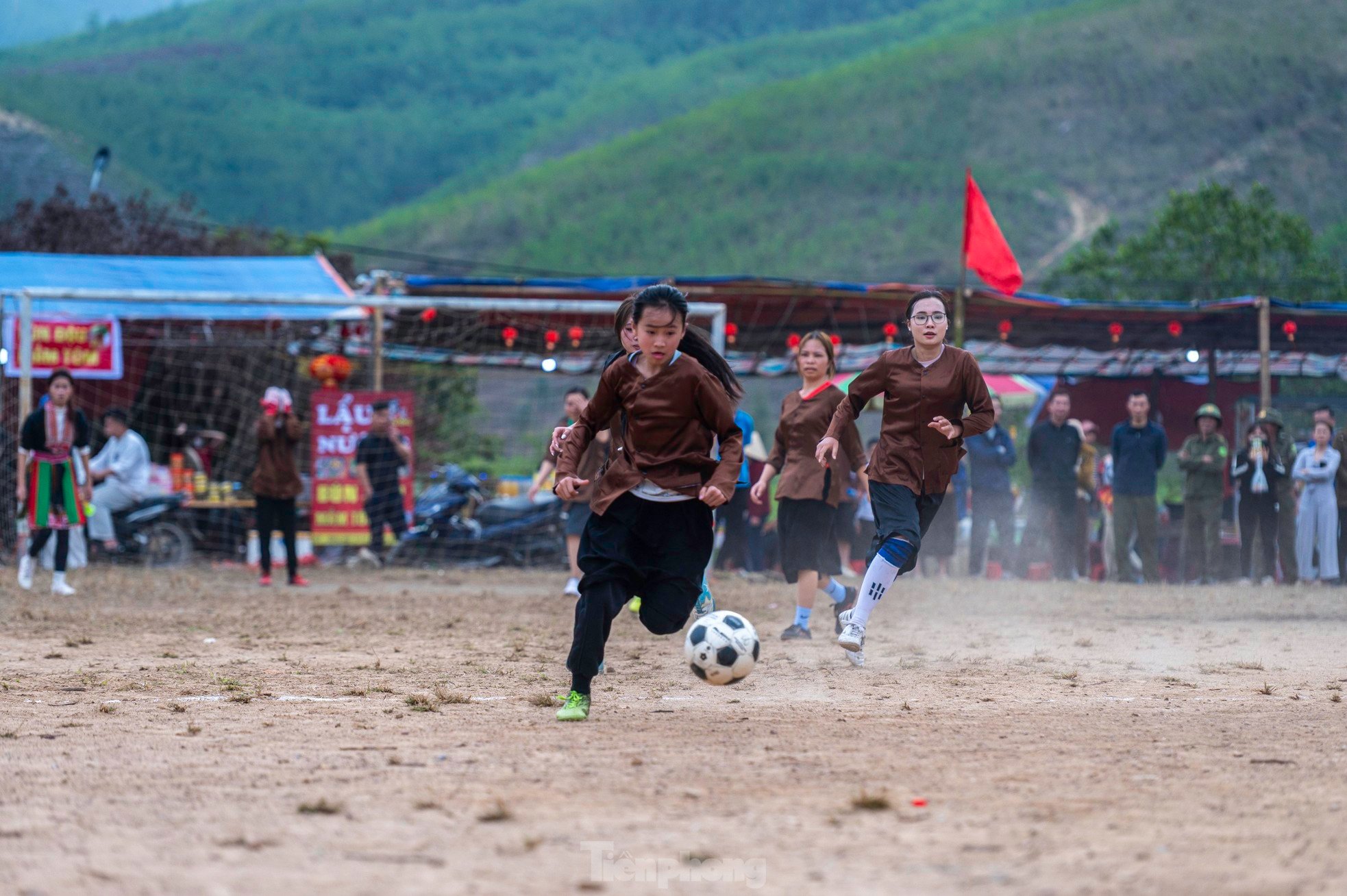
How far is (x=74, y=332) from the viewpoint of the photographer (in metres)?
16.2

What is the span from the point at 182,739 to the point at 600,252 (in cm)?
7075

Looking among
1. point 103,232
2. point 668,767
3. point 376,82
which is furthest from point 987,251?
point 376,82

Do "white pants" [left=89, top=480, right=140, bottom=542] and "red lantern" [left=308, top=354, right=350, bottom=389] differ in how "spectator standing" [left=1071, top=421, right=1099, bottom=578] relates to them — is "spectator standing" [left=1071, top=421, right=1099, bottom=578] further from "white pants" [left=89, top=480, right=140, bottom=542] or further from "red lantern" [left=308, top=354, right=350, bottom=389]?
"white pants" [left=89, top=480, right=140, bottom=542]

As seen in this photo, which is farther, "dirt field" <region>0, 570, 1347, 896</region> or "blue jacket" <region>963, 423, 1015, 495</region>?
"blue jacket" <region>963, 423, 1015, 495</region>

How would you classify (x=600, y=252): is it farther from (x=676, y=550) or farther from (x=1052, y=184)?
(x=676, y=550)

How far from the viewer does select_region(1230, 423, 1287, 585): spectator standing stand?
50.5ft

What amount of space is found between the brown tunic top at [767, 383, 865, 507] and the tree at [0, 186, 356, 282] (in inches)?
642

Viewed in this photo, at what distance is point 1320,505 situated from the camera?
15.1m

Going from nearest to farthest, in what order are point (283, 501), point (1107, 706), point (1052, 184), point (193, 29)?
point (1107, 706) < point (283, 501) < point (1052, 184) < point (193, 29)

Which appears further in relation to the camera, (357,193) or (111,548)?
(357,193)

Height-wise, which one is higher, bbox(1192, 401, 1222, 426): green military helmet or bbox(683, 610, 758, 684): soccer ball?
bbox(1192, 401, 1222, 426): green military helmet

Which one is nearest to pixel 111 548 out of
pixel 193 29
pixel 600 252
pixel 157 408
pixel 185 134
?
pixel 157 408

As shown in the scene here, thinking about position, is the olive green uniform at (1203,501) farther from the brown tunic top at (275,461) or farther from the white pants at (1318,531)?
the brown tunic top at (275,461)

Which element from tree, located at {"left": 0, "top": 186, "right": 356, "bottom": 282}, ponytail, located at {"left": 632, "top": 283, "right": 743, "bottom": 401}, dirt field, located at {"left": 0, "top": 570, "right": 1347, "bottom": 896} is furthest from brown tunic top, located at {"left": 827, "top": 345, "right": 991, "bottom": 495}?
tree, located at {"left": 0, "top": 186, "right": 356, "bottom": 282}
